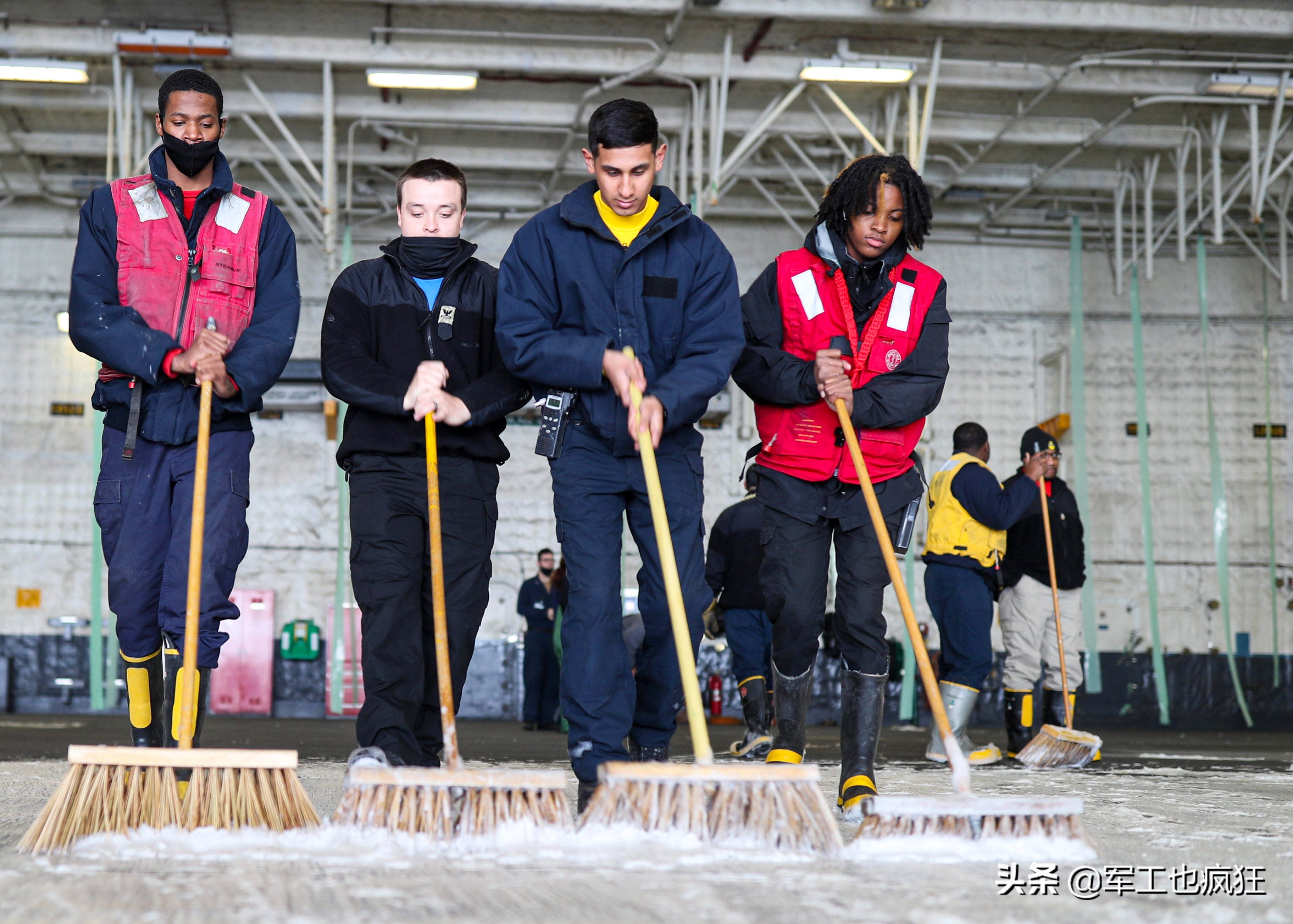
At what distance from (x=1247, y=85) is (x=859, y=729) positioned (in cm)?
796

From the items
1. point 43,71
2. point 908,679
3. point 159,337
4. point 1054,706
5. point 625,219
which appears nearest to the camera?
A: point 159,337

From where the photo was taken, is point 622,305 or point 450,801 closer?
point 450,801

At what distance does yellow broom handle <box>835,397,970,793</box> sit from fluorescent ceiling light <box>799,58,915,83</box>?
6.36 m

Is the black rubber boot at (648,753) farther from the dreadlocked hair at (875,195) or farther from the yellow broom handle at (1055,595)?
the yellow broom handle at (1055,595)

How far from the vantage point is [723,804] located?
210 centimetres

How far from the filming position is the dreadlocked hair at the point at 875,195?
3.26 meters

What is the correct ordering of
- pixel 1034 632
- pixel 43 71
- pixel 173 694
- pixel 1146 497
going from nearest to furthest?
pixel 173 694, pixel 1034 632, pixel 43 71, pixel 1146 497

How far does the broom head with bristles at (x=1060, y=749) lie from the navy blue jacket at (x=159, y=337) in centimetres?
401

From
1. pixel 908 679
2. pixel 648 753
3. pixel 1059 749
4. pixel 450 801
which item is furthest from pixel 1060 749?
pixel 908 679

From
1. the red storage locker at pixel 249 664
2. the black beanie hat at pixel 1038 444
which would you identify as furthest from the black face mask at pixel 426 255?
the red storage locker at pixel 249 664

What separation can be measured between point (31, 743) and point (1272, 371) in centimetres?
1198

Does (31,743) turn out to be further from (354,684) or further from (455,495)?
(455,495)

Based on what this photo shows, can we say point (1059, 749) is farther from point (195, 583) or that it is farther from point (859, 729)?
point (195, 583)

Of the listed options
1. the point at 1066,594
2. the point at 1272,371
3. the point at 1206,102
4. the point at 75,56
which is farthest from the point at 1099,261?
the point at 75,56
